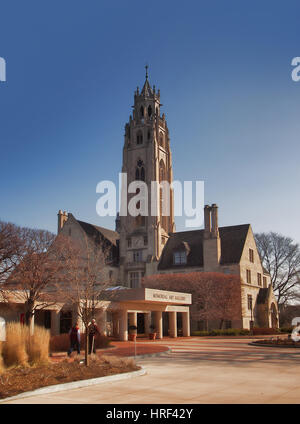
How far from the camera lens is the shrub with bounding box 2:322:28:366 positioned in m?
13.9

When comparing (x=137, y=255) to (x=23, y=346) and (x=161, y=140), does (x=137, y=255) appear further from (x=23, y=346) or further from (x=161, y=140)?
(x=23, y=346)

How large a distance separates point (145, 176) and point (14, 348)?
2492 inches

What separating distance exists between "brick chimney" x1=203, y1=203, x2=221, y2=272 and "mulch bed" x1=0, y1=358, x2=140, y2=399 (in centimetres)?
4873

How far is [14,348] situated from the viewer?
552 inches

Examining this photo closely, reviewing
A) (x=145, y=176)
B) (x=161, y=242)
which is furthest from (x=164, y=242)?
(x=145, y=176)

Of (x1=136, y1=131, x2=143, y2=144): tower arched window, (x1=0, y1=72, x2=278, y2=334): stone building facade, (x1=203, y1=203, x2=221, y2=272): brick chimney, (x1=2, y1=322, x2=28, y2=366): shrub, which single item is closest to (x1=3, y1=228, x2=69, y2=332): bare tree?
(x1=0, y1=72, x2=278, y2=334): stone building facade

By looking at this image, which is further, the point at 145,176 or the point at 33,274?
the point at 145,176

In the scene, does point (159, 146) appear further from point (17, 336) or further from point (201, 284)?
point (17, 336)

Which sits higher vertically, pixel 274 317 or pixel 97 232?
pixel 97 232

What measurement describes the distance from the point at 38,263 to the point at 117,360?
75.8 ft

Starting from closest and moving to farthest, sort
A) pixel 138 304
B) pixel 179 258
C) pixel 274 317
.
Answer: pixel 138 304
pixel 274 317
pixel 179 258

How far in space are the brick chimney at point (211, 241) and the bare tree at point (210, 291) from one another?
5.38 m

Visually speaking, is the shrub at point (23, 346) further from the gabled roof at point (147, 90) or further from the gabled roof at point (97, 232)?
the gabled roof at point (147, 90)
